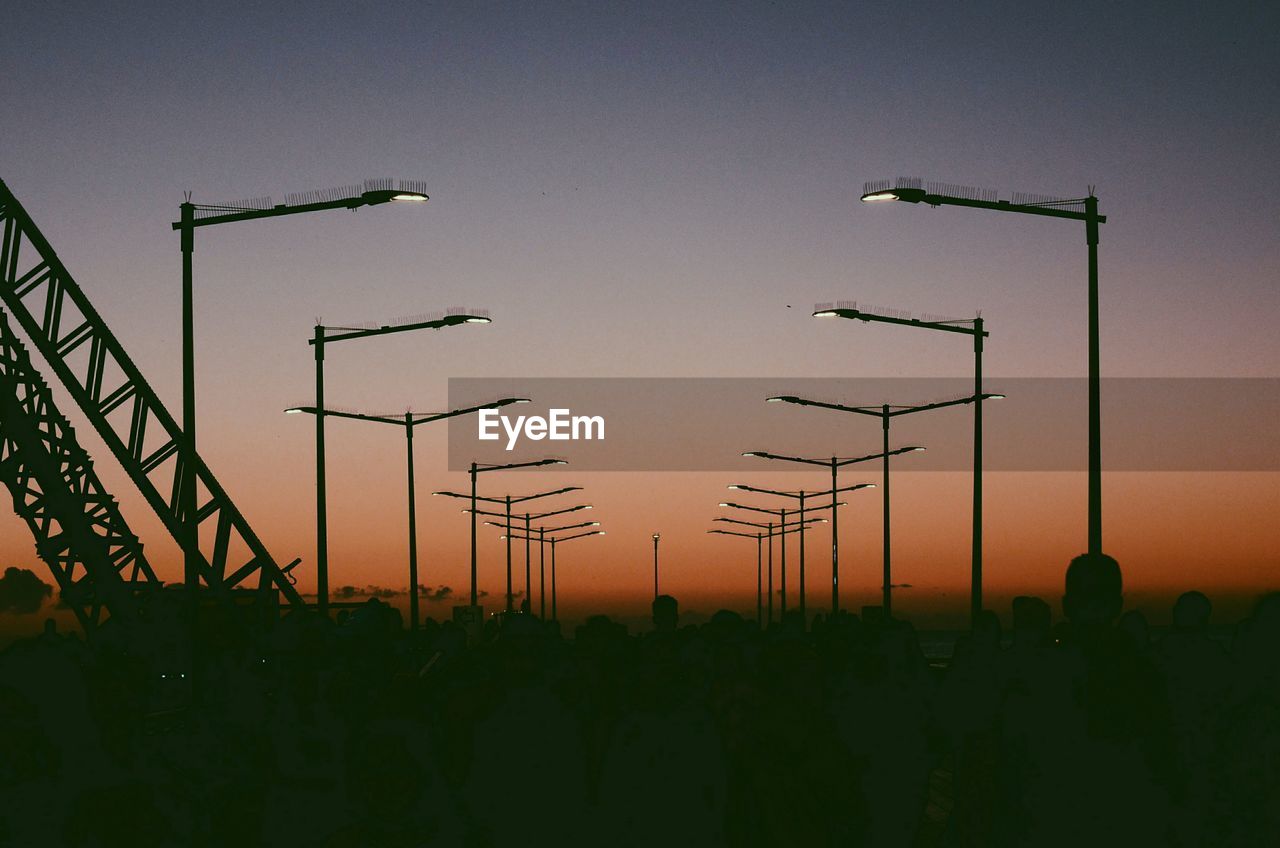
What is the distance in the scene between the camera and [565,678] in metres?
9.36

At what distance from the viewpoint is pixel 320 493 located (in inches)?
1267

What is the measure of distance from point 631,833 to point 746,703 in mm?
1260

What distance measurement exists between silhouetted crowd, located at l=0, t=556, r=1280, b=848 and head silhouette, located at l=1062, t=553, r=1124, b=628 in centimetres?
1

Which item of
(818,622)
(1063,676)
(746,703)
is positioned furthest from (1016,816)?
(818,622)

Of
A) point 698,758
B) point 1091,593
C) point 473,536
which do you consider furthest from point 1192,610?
point 473,536

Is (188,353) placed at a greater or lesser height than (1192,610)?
greater

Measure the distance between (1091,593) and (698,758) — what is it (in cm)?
284

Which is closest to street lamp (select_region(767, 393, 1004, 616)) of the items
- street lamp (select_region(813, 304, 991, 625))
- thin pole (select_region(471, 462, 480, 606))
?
street lamp (select_region(813, 304, 991, 625))

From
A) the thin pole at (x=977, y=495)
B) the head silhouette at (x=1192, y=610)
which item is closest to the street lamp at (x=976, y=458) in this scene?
the thin pole at (x=977, y=495)

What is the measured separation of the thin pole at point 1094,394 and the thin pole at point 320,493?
15.4 m

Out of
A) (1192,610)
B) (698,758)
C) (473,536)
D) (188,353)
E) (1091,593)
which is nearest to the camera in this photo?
(698,758)

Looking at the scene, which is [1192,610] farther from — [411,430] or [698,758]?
[411,430]

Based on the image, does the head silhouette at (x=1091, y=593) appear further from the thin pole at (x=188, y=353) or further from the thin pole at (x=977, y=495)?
the thin pole at (x=977, y=495)

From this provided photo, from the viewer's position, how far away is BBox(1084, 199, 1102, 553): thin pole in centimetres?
2148
